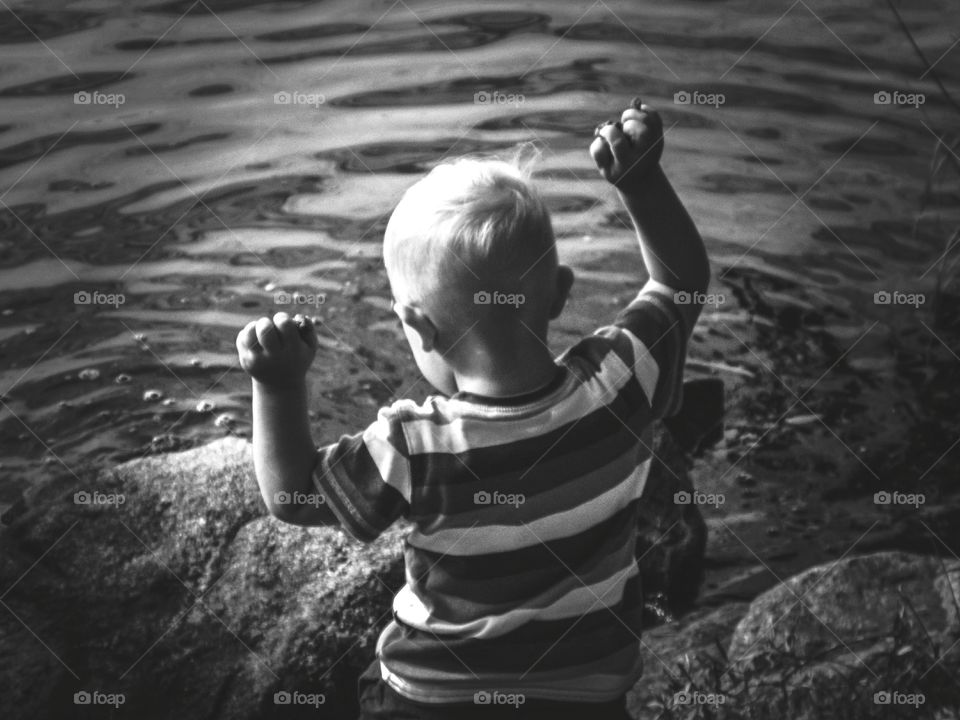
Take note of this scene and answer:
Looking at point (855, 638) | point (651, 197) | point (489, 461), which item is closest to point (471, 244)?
point (489, 461)

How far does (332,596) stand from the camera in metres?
3.61

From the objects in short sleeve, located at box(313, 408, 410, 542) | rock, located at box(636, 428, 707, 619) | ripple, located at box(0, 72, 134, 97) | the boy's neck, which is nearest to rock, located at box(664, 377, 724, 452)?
rock, located at box(636, 428, 707, 619)

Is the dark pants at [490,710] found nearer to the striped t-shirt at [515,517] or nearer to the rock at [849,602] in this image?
the striped t-shirt at [515,517]

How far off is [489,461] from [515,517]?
0.12 meters

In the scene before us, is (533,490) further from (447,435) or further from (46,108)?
(46,108)

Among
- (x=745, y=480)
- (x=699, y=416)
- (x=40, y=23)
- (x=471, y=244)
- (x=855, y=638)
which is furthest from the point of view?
(x=40, y=23)

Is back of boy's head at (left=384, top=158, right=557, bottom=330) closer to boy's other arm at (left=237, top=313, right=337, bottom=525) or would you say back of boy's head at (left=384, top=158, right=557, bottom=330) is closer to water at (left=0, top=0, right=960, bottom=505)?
boy's other arm at (left=237, top=313, right=337, bottom=525)

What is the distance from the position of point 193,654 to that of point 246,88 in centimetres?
429

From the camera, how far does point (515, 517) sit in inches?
95.3

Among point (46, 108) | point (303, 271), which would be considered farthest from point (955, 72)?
point (46, 108)

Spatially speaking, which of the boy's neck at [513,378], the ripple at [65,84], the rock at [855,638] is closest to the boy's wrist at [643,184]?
the boy's neck at [513,378]

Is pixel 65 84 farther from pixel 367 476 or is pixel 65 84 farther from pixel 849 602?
pixel 367 476

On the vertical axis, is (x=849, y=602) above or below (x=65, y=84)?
below

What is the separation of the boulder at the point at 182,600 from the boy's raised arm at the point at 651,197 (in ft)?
4.47
